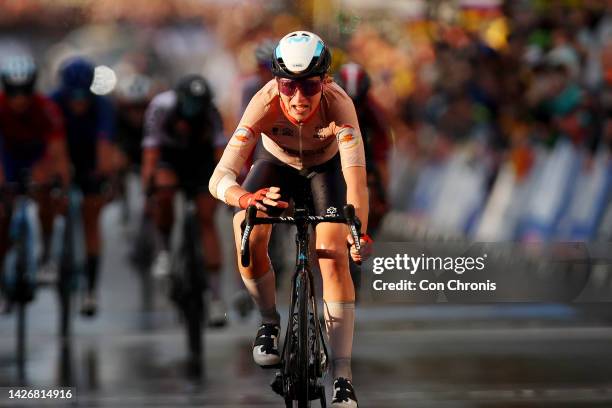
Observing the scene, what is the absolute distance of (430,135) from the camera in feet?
77.7

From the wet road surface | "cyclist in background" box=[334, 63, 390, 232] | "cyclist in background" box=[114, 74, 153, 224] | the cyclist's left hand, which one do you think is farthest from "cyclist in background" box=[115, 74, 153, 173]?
the cyclist's left hand

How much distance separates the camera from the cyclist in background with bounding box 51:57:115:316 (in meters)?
16.9

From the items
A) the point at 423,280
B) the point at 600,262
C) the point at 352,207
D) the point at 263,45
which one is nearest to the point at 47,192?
the point at 263,45

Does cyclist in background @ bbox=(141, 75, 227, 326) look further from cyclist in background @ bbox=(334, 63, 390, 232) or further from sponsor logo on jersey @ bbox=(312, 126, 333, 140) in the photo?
sponsor logo on jersey @ bbox=(312, 126, 333, 140)

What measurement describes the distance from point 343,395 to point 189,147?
575cm

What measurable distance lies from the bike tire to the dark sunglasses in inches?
37.4

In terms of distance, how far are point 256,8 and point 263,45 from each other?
8.04 m

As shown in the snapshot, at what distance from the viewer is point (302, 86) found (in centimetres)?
1016

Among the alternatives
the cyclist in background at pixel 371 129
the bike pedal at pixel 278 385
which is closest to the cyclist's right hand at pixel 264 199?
the bike pedal at pixel 278 385

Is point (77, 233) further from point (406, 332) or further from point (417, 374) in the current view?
point (417, 374)

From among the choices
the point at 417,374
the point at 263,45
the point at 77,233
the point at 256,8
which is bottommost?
the point at 417,374

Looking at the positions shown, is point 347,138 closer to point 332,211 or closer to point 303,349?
point 332,211

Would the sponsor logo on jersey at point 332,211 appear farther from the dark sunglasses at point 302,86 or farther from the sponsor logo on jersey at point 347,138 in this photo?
the dark sunglasses at point 302,86

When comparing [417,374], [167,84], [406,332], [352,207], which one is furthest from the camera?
[167,84]
